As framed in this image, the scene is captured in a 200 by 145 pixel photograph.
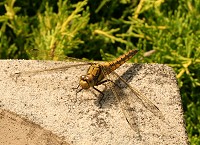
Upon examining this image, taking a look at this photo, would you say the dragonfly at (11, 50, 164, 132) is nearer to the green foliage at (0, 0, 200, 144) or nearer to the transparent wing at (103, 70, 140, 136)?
the transparent wing at (103, 70, 140, 136)

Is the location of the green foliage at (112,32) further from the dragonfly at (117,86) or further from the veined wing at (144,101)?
the veined wing at (144,101)

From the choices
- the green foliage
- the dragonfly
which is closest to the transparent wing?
the dragonfly

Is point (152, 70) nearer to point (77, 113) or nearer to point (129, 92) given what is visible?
point (129, 92)

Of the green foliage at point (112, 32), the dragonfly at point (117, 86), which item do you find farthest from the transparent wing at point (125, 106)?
the green foliage at point (112, 32)

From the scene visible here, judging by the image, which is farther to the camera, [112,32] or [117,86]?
[112,32]

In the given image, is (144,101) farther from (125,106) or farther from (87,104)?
(87,104)

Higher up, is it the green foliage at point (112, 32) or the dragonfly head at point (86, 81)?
the dragonfly head at point (86, 81)

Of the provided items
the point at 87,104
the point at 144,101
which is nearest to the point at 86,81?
the point at 87,104
